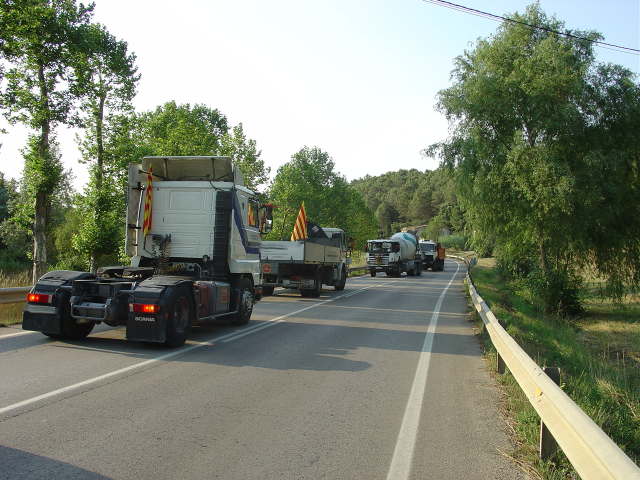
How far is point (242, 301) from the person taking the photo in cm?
1154

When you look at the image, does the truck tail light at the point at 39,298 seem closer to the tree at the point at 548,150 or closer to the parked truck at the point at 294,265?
the parked truck at the point at 294,265

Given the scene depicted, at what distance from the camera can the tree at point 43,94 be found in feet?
70.5

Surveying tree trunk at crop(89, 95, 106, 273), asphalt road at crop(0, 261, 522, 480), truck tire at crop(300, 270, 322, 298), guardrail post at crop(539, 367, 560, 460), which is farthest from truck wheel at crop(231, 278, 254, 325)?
tree trunk at crop(89, 95, 106, 273)

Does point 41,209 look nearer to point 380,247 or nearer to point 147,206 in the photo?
point 147,206

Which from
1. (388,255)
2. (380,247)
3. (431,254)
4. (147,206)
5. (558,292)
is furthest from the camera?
(431,254)

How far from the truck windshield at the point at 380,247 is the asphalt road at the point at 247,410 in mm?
27453

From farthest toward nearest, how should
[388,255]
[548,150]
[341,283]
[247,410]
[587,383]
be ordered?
[388,255]
[341,283]
[548,150]
[587,383]
[247,410]

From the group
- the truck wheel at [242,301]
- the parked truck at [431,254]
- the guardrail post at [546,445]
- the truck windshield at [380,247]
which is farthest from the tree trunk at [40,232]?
the parked truck at [431,254]

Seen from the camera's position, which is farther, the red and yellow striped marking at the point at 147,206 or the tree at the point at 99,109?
the tree at the point at 99,109

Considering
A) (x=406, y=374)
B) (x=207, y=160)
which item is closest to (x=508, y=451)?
(x=406, y=374)

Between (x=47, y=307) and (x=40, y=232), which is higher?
(x=40, y=232)

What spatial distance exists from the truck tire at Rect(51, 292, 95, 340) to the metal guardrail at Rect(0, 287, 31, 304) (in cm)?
290

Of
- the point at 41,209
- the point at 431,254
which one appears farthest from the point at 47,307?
the point at 431,254

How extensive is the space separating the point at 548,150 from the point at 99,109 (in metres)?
20.5
